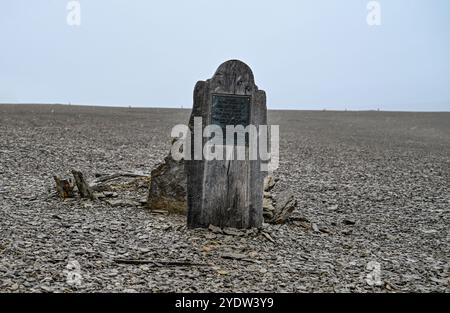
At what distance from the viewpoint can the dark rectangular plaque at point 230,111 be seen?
26.1ft

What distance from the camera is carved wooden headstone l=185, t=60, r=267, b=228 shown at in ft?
26.1

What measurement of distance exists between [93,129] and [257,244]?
72.8ft

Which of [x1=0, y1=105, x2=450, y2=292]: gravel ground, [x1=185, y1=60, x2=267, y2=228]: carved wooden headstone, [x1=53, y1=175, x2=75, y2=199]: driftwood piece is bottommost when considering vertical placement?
[x1=0, y1=105, x2=450, y2=292]: gravel ground

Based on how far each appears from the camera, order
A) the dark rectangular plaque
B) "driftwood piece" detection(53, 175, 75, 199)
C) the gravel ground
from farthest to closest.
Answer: "driftwood piece" detection(53, 175, 75, 199), the dark rectangular plaque, the gravel ground

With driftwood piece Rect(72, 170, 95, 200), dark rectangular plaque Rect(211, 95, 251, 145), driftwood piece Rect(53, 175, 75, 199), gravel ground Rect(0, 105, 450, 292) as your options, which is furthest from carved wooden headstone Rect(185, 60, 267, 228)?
driftwood piece Rect(53, 175, 75, 199)

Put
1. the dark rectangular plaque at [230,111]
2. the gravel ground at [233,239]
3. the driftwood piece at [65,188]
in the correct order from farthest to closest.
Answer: the driftwood piece at [65,188] < the dark rectangular plaque at [230,111] < the gravel ground at [233,239]

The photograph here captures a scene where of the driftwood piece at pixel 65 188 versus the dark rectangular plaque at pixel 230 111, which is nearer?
the dark rectangular plaque at pixel 230 111

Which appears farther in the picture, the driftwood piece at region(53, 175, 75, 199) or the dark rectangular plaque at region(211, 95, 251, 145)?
the driftwood piece at region(53, 175, 75, 199)

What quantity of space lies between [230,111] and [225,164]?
85cm

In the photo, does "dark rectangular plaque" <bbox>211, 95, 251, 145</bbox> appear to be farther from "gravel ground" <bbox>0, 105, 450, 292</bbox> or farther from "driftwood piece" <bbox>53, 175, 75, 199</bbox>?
"driftwood piece" <bbox>53, 175, 75, 199</bbox>

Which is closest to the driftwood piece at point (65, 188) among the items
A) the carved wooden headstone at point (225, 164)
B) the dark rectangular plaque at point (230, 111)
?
the carved wooden headstone at point (225, 164)

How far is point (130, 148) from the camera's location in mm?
21266

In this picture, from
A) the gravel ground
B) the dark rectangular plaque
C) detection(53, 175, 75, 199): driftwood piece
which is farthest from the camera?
detection(53, 175, 75, 199): driftwood piece

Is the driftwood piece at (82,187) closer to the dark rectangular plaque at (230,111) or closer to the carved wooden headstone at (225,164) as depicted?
the carved wooden headstone at (225,164)
